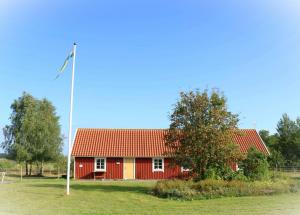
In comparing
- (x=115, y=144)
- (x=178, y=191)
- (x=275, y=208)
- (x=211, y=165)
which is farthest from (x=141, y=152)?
(x=275, y=208)

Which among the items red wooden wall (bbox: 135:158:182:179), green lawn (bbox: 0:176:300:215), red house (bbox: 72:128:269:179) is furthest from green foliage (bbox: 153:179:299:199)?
red wooden wall (bbox: 135:158:182:179)

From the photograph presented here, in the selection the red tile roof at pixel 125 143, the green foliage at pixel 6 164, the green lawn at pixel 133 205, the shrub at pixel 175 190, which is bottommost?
the green lawn at pixel 133 205

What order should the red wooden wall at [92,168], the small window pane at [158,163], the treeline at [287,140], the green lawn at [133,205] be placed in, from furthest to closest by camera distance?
1. the treeline at [287,140]
2. the small window pane at [158,163]
3. the red wooden wall at [92,168]
4. the green lawn at [133,205]

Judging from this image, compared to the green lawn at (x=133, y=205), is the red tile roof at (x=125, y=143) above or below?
above

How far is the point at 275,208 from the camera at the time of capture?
1602 centimetres

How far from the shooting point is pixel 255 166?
968 inches

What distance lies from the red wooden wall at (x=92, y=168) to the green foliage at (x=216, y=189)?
1887cm

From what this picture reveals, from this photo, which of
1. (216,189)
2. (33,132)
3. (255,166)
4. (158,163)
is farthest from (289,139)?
(216,189)

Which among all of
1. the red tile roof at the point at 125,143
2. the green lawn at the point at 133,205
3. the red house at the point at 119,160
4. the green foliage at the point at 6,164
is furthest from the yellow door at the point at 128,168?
the green lawn at the point at 133,205

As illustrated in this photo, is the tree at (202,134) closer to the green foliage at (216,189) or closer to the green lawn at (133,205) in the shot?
the green foliage at (216,189)

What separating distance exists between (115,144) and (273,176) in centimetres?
1990

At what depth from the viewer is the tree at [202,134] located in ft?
78.6

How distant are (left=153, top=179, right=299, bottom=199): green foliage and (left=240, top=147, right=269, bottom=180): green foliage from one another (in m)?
1.74

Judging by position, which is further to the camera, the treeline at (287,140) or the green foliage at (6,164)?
the treeline at (287,140)
